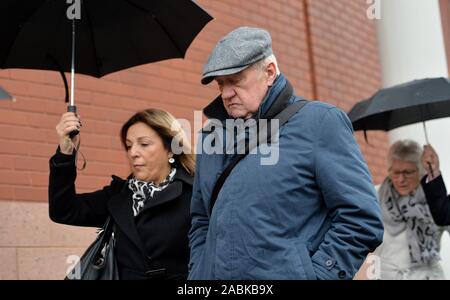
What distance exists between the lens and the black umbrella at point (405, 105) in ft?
16.9

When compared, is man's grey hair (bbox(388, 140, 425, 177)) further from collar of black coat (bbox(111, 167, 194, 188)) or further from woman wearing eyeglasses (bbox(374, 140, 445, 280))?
collar of black coat (bbox(111, 167, 194, 188))

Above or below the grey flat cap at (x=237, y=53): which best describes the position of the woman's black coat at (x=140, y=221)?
below

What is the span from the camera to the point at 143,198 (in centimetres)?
376

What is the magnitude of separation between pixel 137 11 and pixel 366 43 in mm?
4785

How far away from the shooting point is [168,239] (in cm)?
363

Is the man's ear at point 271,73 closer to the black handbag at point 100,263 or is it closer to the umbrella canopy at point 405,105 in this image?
the black handbag at point 100,263

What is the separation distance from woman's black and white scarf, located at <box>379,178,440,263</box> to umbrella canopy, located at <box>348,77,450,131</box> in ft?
1.85

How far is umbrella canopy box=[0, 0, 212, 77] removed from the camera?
145 inches

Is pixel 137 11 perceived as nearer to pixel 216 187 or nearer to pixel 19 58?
pixel 19 58

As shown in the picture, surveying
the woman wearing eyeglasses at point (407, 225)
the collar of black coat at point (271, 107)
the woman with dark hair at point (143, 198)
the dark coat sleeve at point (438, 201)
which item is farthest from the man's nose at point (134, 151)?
the woman wearing eyeglasses at point (407, 225)

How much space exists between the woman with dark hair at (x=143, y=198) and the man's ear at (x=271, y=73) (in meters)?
0.99

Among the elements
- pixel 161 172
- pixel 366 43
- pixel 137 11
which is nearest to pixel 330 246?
pixel 161 172

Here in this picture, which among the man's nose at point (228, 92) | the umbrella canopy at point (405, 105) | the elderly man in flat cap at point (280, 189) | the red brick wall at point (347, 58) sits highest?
the red brick wall at point (347, 58)
